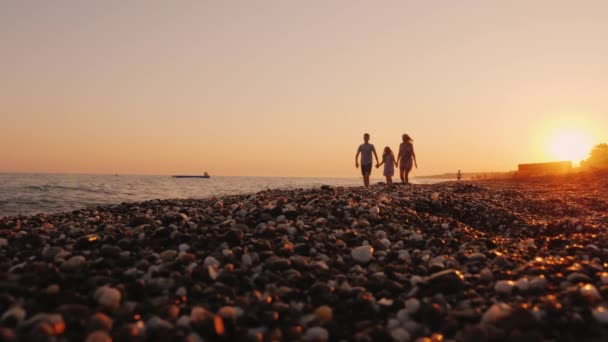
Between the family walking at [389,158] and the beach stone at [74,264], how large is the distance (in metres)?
14.8

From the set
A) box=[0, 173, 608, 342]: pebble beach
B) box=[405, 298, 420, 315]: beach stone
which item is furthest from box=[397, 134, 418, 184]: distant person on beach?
box=[405, 298, 420, 315]: beach stone

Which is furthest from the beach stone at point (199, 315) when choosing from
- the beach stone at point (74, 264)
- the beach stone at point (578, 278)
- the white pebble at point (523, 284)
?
the beach stone at point (578, 278)

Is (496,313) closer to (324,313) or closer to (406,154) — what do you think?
(324,313)

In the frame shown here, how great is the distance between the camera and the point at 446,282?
3.56 meters

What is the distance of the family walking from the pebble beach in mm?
12348

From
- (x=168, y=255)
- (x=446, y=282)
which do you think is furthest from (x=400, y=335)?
(x=168, y=255)

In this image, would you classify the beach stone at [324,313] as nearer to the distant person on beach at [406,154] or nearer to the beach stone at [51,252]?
the beach stone at [51,252]

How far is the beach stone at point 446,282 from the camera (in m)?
3.51

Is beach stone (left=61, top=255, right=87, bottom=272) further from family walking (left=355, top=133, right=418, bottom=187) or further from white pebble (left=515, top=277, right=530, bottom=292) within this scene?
family walking (left=355, top=133, right=418, bottom=187)

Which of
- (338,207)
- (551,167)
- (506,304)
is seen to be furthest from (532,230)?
(551,167)

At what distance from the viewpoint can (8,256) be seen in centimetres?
424

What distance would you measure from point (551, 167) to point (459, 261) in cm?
4139

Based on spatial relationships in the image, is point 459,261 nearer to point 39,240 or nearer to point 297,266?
point 297,266

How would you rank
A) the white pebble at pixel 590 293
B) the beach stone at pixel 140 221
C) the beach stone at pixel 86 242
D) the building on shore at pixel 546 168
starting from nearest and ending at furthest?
1. the white pebble at pixel 590 293
2. the beach stone at pixel 86 242
3. the beach stone at pixel 140 221
4. the building on shore at pixel 546 168
